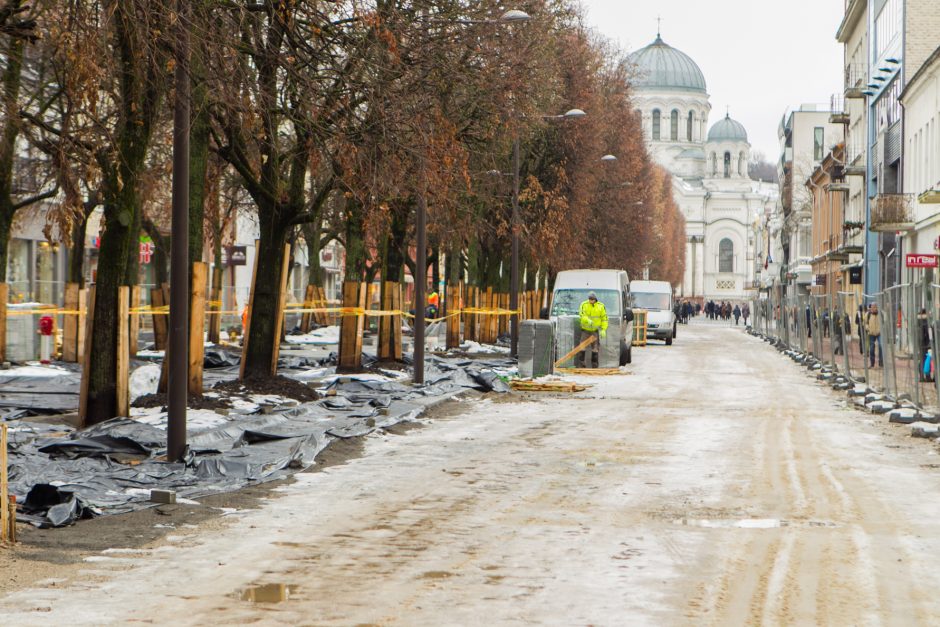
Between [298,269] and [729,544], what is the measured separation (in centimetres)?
7284

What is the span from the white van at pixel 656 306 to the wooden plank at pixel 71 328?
27505 mm

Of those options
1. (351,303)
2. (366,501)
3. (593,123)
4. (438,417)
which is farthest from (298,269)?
(366,501)

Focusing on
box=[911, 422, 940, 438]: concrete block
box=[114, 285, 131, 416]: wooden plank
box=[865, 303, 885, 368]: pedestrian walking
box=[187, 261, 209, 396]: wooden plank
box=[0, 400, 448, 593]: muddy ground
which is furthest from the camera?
box=[865, 303, 885, 368]: pedestrian walking

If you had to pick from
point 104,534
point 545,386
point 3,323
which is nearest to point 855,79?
point 545,386

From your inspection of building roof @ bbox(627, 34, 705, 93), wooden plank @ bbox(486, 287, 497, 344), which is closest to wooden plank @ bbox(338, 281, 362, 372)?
wooden plank @ bbox(486, 287, 497, 344)

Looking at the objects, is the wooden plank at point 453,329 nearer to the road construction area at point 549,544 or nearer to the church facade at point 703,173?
the road construction area at point 549,544

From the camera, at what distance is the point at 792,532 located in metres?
8.90

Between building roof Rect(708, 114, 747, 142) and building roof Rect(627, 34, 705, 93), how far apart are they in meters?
6.02

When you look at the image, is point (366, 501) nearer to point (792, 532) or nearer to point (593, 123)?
point (792, 532)

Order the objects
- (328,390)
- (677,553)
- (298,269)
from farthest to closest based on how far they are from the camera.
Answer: (298,269) < (328,390) < (677,553)

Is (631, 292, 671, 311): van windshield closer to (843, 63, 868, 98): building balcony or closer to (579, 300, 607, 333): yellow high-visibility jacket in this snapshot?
(843, 63, 868, 98): building balcony

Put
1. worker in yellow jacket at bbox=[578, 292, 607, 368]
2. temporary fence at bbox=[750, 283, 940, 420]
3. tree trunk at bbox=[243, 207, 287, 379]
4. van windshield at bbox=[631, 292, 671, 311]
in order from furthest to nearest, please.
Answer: van windshield at bbox=[631, 292, 671, 311], worker in yellow jacket at bbox=[578, 292, 607, 368], tree trunk at bbox=[243, 207, 287, 379], temporary fence at bbox=[750, 283, 940, 420]

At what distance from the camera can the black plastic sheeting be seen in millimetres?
9711

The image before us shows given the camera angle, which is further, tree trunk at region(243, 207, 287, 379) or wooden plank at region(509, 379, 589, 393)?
wooden plank at region(509, 379, 589, 393)
